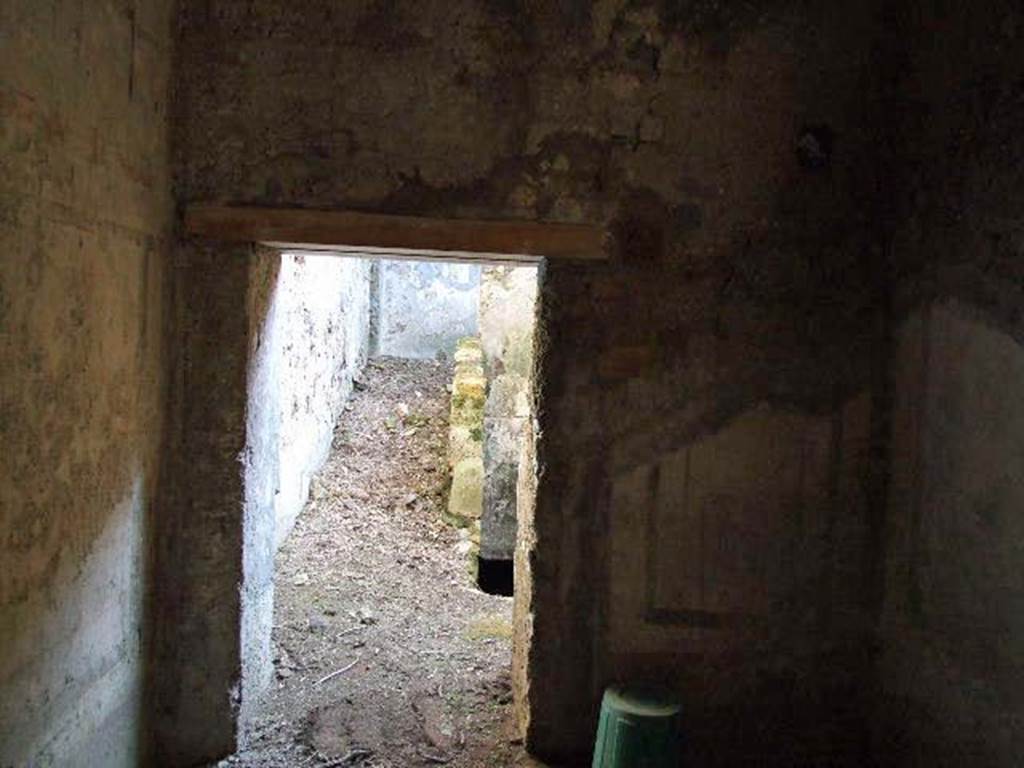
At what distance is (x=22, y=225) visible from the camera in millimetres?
1848

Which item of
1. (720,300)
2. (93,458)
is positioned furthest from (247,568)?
(720,300)

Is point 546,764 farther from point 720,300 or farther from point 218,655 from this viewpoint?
point 720,300

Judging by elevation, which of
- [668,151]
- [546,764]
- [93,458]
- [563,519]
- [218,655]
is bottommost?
[546,764]

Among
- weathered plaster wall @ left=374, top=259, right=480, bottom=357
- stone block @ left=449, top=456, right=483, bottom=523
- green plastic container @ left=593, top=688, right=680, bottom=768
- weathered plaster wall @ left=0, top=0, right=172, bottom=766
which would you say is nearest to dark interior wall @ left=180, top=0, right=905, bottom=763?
green plastic container @ left=593, top=688, right=680, bottom=768

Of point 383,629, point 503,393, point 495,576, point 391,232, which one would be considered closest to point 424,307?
point 503,393

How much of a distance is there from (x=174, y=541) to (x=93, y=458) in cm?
64

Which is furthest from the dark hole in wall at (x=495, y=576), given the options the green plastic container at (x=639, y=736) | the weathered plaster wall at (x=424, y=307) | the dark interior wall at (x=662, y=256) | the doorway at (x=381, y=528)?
the weathered plaster wall at (x=424, y=307)

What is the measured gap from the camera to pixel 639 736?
2.65m

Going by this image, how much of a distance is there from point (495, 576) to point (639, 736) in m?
2.49

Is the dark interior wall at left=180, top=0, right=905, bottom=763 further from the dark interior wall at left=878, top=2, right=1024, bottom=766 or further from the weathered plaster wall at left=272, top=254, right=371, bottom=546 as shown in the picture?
the weathered plaster wall at left=272, top=254, right=371, bottom=546

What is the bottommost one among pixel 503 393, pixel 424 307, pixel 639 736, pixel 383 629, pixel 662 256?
pixel 383 629

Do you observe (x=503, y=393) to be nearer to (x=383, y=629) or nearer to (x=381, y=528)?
(x=381, y=528)

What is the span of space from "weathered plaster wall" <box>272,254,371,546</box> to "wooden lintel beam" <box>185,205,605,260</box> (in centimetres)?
46

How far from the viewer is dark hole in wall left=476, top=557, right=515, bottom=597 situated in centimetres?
504
